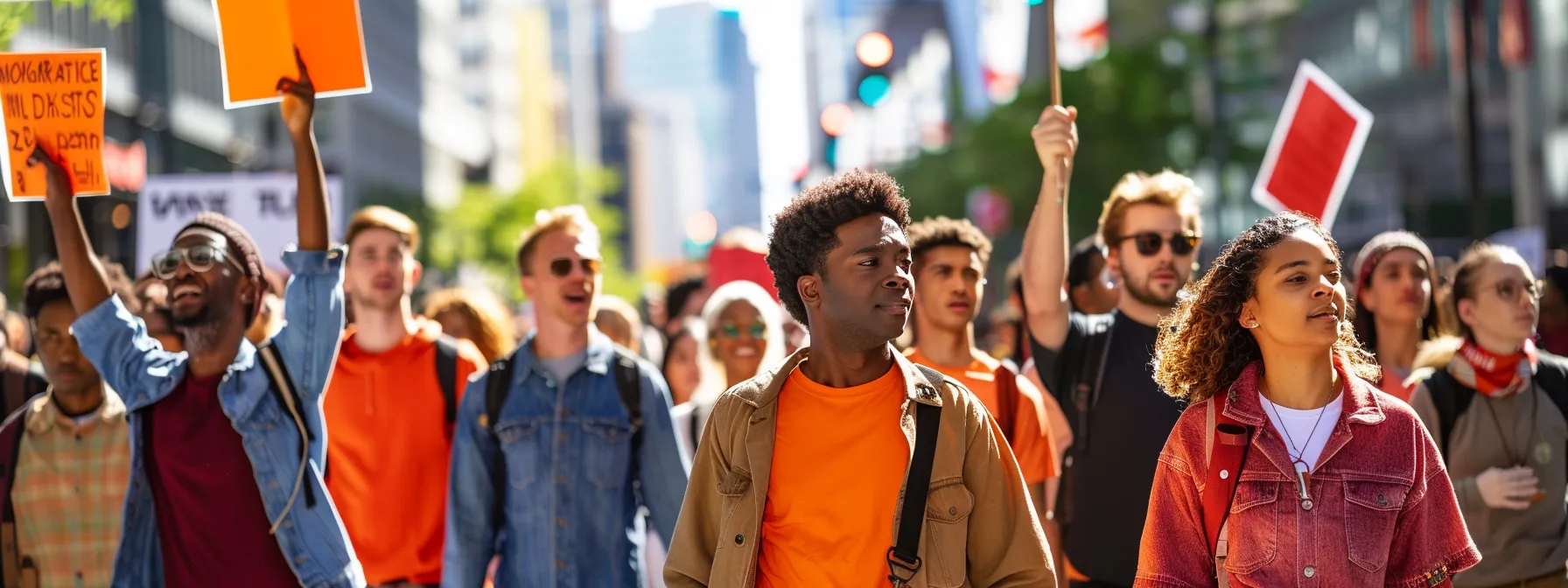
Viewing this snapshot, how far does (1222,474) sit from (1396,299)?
3.22 m

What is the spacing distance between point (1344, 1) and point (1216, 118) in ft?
101

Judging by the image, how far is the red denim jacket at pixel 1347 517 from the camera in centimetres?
423

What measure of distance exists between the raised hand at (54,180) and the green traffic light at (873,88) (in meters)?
15.0

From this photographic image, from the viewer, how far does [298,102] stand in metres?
5.78

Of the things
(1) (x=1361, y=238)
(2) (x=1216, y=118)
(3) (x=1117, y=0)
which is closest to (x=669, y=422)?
(2) (x=1216, y=118)

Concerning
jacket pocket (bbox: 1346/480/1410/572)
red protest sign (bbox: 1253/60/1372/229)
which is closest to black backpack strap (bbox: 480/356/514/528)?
jacket pocket (bbox: 1346/480/1410/572)

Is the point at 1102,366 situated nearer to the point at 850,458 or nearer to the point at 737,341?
the point at 850,458

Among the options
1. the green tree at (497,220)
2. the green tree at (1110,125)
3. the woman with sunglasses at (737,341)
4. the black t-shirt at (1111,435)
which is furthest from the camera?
the green tree at (497,220)

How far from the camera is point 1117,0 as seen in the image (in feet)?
163

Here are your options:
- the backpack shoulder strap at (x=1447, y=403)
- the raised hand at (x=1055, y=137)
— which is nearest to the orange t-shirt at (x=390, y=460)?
the raised hand at (x=1055, y=137)

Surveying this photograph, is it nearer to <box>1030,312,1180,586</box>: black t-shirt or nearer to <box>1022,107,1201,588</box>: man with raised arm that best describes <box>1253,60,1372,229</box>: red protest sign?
<box>1022,107,1201,588</box>: man with raised arm

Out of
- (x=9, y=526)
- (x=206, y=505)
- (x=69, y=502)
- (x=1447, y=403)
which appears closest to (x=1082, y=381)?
(x=1447, y=403)

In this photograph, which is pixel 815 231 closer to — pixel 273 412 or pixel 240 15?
pixel 273 412

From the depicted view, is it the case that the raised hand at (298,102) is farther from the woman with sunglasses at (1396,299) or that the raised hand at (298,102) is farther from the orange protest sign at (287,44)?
the woman with sunglasses at (1396,299)
